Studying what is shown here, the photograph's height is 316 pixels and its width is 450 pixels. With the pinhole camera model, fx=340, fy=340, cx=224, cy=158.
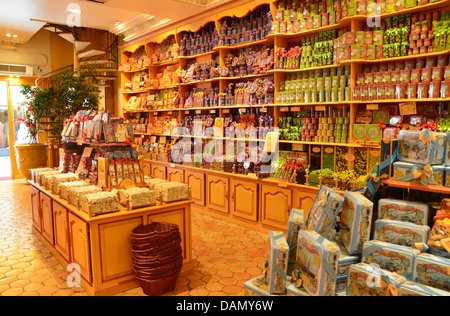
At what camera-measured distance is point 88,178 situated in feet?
12.9

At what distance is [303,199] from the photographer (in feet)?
13.9

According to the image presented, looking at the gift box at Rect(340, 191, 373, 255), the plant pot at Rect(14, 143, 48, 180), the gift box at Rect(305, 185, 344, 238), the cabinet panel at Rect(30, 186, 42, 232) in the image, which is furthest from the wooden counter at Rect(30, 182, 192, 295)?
the plant pot at Rect(14, 143, 48, 180)

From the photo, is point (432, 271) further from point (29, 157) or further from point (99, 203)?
point (29, 157)

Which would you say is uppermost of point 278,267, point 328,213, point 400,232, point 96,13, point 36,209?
point 96,13

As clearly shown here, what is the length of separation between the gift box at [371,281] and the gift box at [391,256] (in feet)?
0.41

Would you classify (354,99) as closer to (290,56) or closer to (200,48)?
(290,56)

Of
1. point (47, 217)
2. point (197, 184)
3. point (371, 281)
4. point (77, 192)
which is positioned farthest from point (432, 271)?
point (197, 184)

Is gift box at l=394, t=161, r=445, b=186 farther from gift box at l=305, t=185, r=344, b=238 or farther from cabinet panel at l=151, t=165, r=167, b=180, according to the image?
cabinet panel at l=151, t=165, r=167, b=180

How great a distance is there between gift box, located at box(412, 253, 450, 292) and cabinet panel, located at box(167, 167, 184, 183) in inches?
186

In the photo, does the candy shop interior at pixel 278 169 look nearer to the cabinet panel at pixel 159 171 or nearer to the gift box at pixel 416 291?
the gift box at pixel 416 291

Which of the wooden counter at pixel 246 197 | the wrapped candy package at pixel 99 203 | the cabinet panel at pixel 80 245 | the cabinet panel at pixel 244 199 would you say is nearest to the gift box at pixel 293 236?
the wrapped candy package at pixel 99 203

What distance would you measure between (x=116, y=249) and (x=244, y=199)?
2.31 meters

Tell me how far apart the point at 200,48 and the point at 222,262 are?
3.74m

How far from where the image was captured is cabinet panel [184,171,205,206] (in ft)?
18.5
